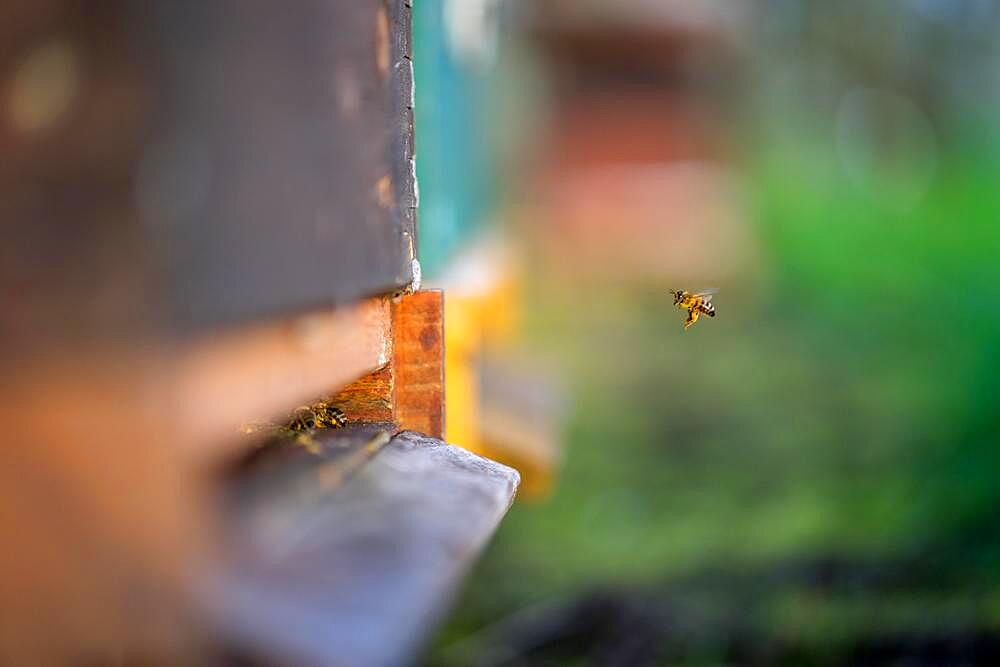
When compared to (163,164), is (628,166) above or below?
below

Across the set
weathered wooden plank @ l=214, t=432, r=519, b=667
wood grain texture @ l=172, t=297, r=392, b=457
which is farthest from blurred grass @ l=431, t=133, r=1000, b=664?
weathered wooden plank @ l=214, t=432, r=519, b=667

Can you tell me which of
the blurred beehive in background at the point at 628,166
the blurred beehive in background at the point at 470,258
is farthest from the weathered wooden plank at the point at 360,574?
the blurred beehive in background at the point at 628,166

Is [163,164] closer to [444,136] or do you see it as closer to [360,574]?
[360,574]

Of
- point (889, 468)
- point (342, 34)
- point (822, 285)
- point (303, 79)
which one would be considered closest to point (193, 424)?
point (303, 79)

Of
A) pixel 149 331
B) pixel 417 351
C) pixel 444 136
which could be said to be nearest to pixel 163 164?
pixel 149 331

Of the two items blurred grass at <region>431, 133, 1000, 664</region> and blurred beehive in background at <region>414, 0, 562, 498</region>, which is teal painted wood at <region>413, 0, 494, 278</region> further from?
blurred grass at <region>431, 133, 1000, 664</region>

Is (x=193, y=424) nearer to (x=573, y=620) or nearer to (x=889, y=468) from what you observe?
(x=573, y=620)
